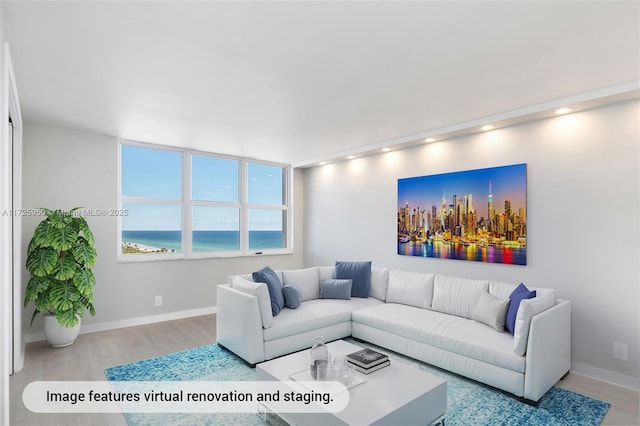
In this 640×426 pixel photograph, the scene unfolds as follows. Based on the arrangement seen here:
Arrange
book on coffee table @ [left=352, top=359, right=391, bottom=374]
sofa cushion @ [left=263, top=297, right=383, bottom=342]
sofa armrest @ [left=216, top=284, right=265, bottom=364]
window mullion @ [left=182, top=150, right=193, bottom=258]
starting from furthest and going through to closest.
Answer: window mullion @ [left=182, top=150, right=193, bottom=258], sofa cushion @ [left=263, top=297, right=383, bottom=342], sofa armrest @ [left=216, top=284, right=265, bottom=364], book on coffee table @ [left=352, top=359, right=391, bottom=374]

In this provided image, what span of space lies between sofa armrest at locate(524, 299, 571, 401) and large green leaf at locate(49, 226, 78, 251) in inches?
176

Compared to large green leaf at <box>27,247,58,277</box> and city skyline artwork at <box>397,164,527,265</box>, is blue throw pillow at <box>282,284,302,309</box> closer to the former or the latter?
city skyline artwork at <box>397,164,527,265</box>

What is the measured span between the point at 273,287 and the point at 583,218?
317 centimetres

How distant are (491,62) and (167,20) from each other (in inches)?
86.8

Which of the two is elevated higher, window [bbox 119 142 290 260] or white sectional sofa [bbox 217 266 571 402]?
window [bbox 119 142 290 260]

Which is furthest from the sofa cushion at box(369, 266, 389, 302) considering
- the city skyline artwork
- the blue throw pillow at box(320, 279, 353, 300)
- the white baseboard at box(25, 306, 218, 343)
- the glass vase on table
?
the glass vase on table

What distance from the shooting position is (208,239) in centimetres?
579

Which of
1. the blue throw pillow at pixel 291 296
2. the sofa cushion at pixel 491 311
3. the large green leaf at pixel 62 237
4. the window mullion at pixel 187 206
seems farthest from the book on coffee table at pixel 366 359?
the window mullion at pixel 187 206

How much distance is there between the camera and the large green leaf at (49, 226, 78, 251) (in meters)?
3.73

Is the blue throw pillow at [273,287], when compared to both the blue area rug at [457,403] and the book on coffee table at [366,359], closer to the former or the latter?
the blue area rug at [457,403]

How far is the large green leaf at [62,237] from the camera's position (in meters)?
3.73

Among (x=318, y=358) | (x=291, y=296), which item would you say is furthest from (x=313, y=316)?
(x=318, y=358)

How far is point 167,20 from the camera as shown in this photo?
206 cm

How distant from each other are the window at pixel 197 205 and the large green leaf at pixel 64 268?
1.05 m
